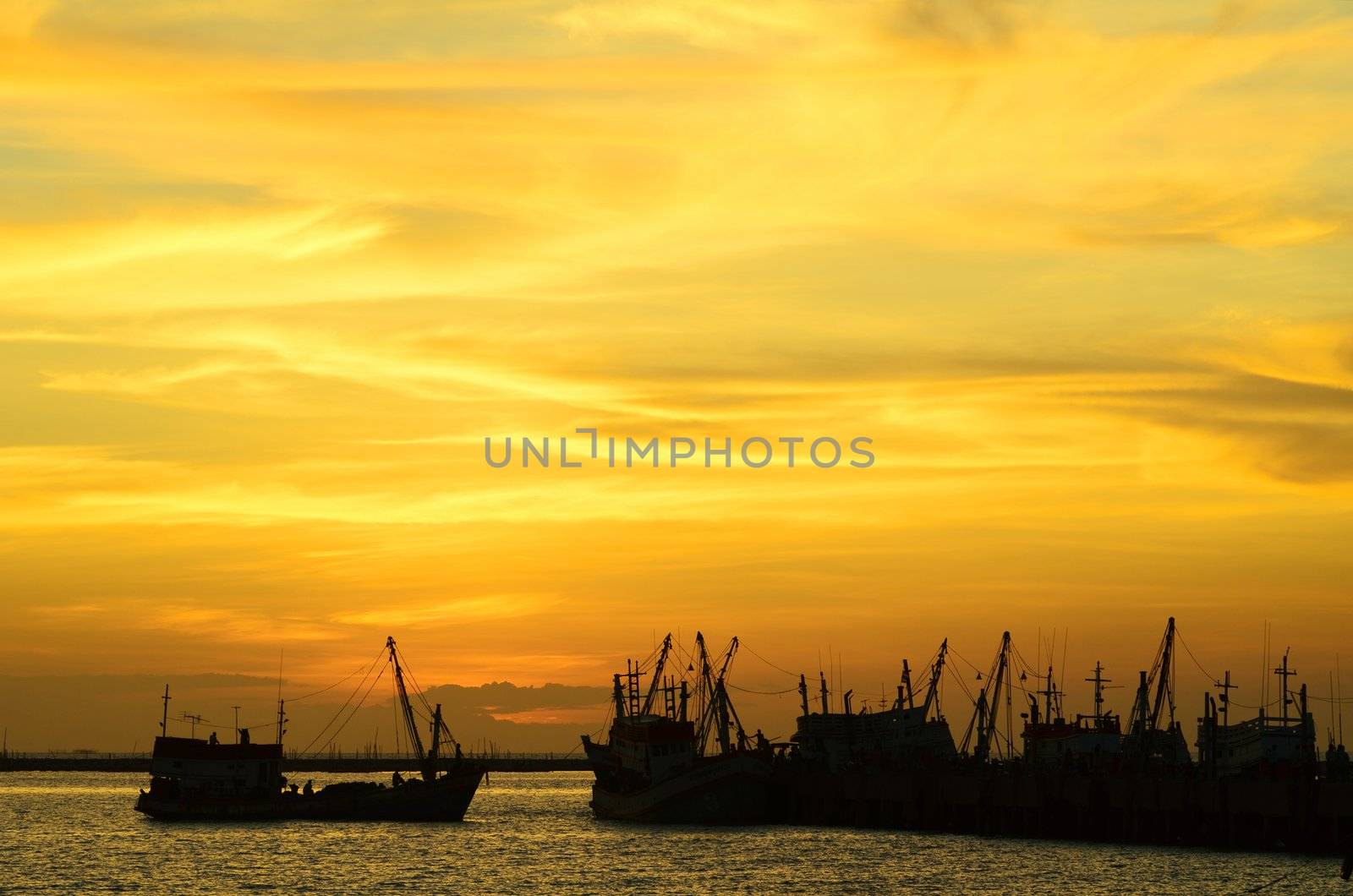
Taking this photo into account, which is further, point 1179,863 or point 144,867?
point 144,867

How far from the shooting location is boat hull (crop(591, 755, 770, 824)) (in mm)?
161250

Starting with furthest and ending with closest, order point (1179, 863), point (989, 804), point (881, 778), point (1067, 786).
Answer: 1. point (881, 778)
2. point (989, 804)
3. point (1067, 786)
4. point (1179, 863)

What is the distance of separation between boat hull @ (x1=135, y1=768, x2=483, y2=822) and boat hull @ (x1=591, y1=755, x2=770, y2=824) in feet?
54.5

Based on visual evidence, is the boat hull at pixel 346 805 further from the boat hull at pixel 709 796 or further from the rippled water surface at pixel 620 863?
the boat hull at pixel 709 796

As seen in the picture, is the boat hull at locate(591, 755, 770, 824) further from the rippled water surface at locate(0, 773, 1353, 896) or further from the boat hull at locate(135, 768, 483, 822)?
the boat hull at locate(135, 768, 483, 822)

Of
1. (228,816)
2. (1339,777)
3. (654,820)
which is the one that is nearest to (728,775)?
(654,820)

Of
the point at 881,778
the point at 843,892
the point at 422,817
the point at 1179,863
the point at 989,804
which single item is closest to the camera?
the point at 843,892

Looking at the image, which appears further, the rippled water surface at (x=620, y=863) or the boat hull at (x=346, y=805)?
the boat hull at (x=346, y=805)

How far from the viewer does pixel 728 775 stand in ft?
538

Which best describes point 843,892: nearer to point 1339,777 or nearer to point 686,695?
point 1339,777

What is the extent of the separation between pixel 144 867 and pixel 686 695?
7634 centimetres

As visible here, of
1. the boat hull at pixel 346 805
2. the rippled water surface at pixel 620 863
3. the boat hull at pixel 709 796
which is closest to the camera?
the rippled water surface at pixel 620 863

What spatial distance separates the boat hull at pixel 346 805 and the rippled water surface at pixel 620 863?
1.79m

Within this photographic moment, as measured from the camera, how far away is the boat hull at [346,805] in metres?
167
